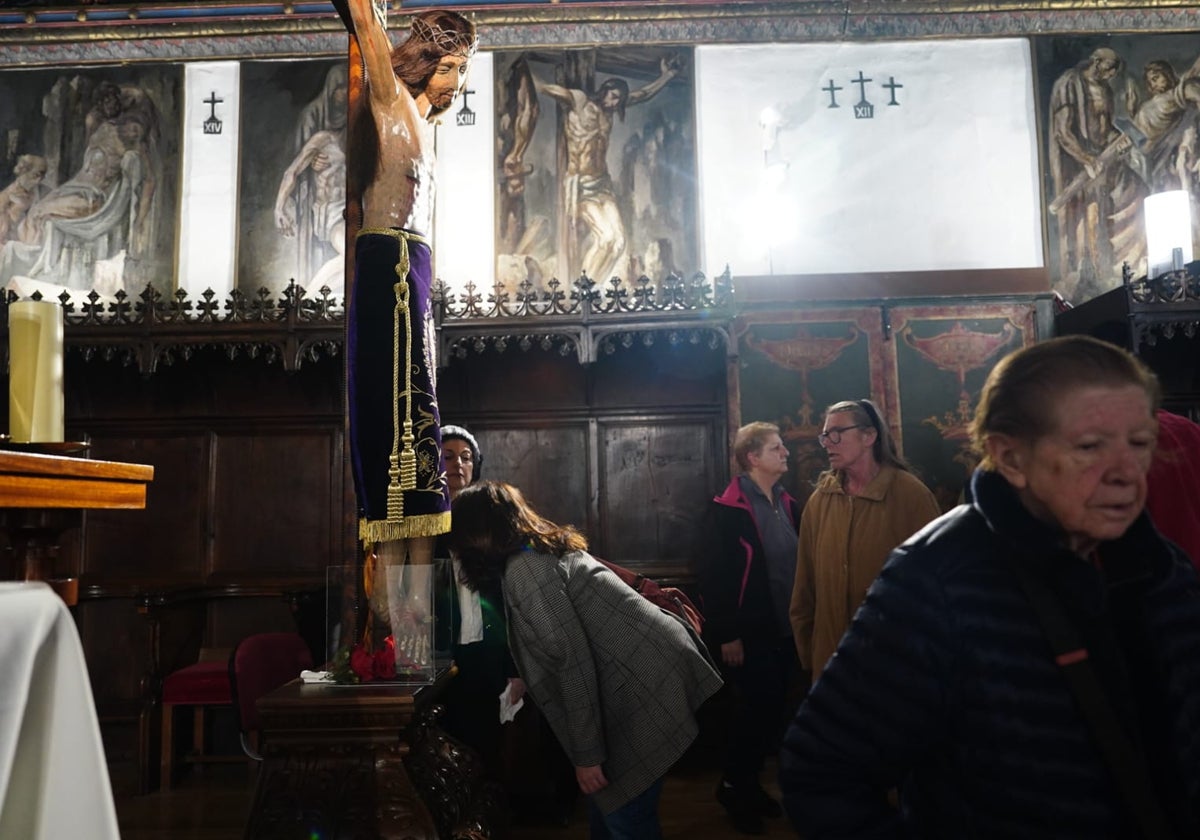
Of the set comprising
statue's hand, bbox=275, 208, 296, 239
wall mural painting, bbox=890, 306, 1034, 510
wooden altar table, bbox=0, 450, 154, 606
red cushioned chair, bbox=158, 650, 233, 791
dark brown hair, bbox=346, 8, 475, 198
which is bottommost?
red cushioned chair, bbox=158, 650, 233, 791

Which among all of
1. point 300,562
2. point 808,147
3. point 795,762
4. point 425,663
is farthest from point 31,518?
point 808,147

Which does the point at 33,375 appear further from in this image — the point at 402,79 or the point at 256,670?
the point at 256,670

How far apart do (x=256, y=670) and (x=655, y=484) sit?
315cm

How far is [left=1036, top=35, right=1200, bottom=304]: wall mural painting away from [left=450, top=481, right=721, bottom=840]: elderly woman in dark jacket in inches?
225

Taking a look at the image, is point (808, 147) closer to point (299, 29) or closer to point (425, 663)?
point (299, 29)

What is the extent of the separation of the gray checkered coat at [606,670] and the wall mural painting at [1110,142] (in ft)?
18.8

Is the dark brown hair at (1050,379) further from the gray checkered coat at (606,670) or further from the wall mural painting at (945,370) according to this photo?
the wall mural painting at (945,370)

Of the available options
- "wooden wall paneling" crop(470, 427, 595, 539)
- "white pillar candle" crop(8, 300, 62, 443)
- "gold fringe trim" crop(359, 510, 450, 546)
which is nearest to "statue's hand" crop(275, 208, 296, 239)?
"wooden wall paneling" crop(470, 427, 595, 539)

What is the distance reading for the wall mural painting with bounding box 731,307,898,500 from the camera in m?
5.90

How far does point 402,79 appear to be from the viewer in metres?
2.99

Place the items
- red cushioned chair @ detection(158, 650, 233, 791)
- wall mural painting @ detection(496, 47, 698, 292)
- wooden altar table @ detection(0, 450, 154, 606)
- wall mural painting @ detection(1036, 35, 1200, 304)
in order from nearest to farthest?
wooden altar table @ detection(0, 450, 154, 606) → red cushioned chair @ detection(158, 650, 233, 791) → wall mural painting @ detection(1036, 35, 1200, 304) → wall mural painting @ detection(496, 47, 698, 292)

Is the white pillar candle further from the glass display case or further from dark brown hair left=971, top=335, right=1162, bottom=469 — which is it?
the glass display case

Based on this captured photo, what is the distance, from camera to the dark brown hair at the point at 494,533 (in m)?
2.64

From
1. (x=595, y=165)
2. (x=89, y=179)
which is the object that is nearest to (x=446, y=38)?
(x=595, y=165)
